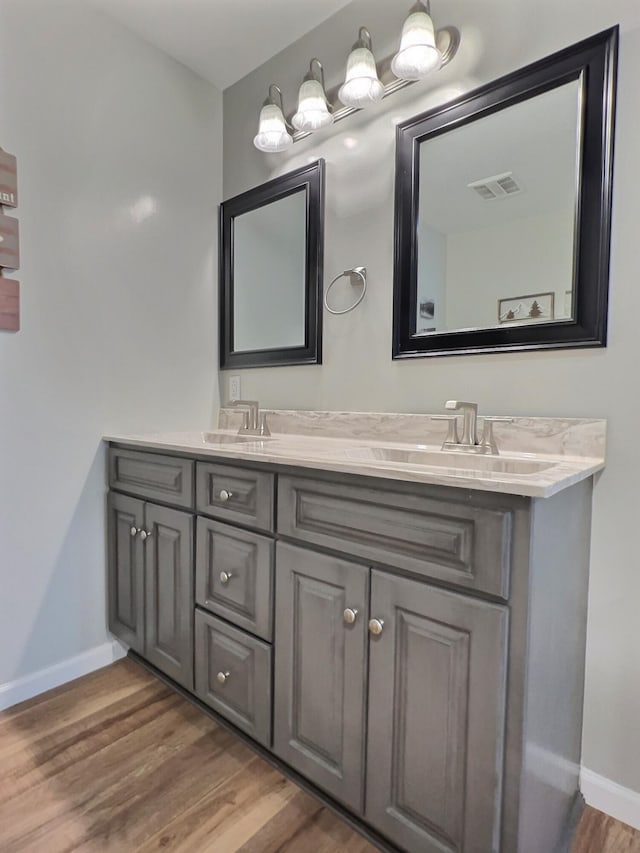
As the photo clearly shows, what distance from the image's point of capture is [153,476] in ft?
5.44

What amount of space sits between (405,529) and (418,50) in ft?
4.47

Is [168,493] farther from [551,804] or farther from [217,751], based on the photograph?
[551,804]

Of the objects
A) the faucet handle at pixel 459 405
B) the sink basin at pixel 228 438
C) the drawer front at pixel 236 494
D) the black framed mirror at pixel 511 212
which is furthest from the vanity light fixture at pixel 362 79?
the drawer front at pixel 236 494

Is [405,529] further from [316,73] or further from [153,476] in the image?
[316,73]

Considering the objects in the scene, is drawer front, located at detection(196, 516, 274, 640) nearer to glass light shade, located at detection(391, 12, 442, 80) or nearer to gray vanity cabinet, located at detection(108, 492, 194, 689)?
gray vanity cabinet, located at detection(108, 492, 194, 689)

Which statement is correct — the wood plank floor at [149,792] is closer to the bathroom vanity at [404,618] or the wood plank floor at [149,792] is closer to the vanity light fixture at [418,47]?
the bathroom vanity at [404,618]

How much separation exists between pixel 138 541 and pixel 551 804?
1.41m

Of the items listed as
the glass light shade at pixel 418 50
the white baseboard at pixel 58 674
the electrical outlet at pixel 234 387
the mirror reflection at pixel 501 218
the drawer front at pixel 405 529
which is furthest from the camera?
the electrical outlet at pixel 234 387

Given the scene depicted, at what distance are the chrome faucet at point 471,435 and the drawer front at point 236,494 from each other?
0.53m

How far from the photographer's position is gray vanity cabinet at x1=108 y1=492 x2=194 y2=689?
1556mm

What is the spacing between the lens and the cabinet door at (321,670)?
1089mm

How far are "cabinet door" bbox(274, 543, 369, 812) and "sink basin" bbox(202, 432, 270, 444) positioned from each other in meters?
0.70

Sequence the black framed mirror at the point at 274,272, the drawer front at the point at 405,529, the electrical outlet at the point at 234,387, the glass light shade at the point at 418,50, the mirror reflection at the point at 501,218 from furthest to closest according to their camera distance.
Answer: the electrical outlet at the point at 234,387
the black framed mirror at the point at 274,272
the glass light shade at the point at 418,50
the mirror reflection at the point at 501,218
the drawer front at the point at 405,529

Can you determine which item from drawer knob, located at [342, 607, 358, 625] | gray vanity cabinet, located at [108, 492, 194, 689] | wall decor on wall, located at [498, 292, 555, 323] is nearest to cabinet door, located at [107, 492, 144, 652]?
gray vanity cabinet, located at [108, 492, 194, 689]
